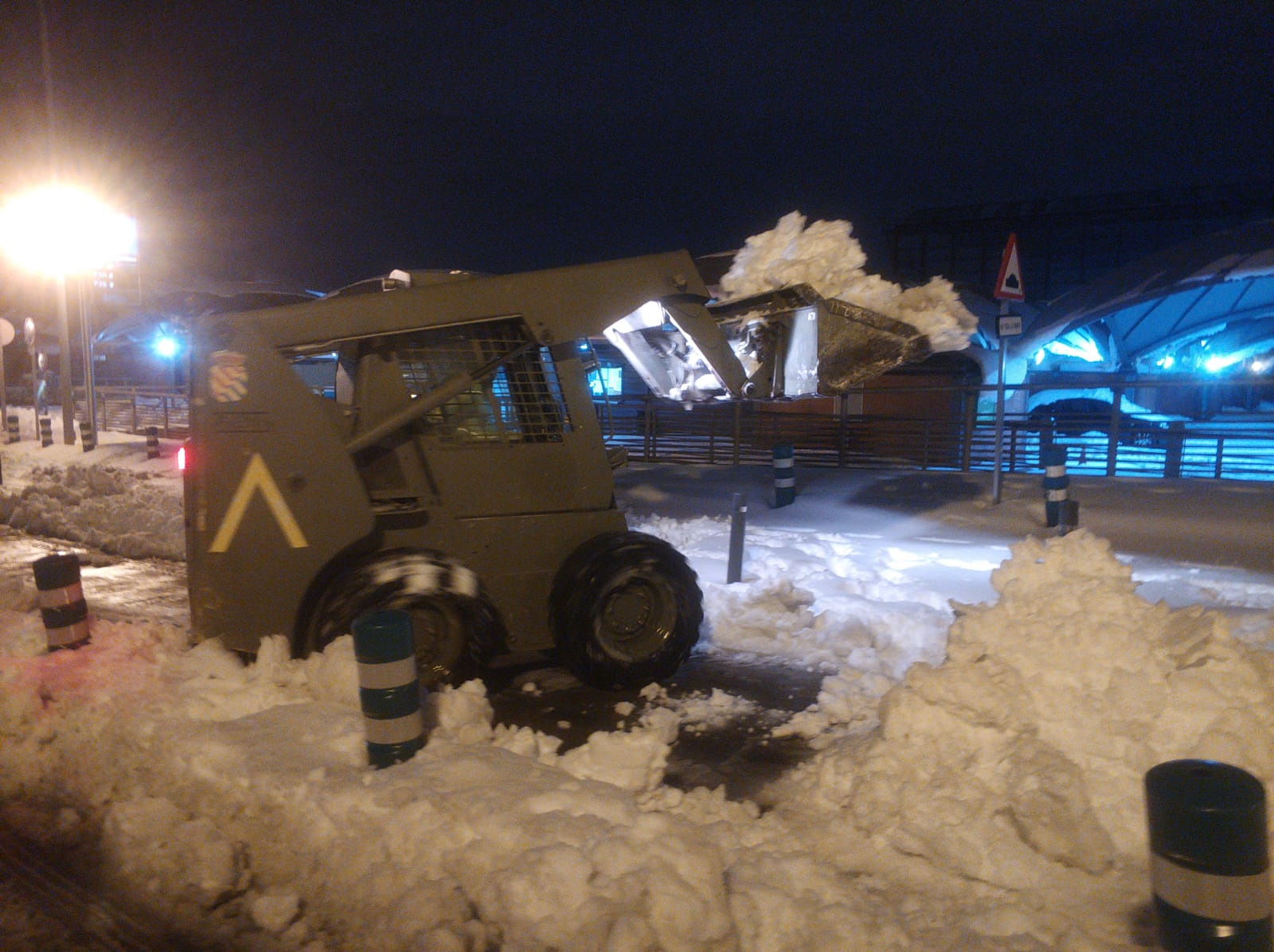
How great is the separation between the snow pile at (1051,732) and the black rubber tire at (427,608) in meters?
2.23

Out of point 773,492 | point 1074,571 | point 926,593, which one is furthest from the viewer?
point 773,492

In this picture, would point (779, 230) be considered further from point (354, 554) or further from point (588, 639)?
point (354, 554)

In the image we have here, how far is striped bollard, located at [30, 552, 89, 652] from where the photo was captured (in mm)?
5793

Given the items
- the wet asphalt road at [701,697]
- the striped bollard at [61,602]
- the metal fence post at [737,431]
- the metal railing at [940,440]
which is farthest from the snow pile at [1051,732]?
the metal fence post at [737,431]

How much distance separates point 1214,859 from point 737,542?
19.7 ft

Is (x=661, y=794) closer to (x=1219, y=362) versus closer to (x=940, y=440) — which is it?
(x=940, y=440)

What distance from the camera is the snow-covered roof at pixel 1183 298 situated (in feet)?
67.5

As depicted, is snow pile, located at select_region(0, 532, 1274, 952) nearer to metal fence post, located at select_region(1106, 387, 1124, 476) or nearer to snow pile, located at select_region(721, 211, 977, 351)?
snow pile, located at select_region(721, 211, 977, 351)

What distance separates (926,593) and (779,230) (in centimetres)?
349

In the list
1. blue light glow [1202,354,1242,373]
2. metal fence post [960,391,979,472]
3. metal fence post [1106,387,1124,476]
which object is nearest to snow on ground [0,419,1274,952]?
metal fence post [960,391,979,472]

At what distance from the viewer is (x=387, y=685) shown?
13.4 feet

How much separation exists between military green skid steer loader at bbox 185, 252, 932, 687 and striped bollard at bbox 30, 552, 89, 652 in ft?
4.18

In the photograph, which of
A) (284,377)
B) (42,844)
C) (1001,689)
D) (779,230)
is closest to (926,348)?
(779,230)

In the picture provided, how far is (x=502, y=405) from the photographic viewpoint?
5.75m
